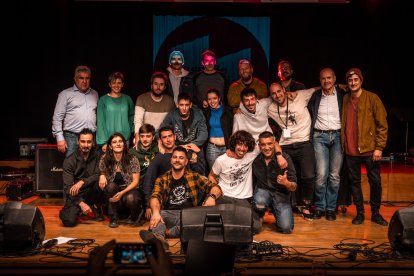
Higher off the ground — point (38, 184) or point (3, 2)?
point (3, 2)

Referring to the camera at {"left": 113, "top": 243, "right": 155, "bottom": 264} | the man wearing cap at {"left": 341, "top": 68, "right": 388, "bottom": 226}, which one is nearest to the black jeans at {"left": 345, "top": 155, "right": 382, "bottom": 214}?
the man wearing cap at {"left": 341, "top": 68, "right": 388, "bottom": 226}

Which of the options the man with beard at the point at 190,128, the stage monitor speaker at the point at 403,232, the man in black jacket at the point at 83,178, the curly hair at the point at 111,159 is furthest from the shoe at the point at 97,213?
the stage monitor speaker at the point at 403,232

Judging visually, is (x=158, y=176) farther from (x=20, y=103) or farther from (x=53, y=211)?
(x=20, y=103)

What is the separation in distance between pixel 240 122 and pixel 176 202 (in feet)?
4.23

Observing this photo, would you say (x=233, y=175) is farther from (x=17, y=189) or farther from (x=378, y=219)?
(x=17, y=189)

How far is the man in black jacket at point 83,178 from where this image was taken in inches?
238

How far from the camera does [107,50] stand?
8688mm

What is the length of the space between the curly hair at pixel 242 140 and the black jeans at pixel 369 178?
43.6 inches

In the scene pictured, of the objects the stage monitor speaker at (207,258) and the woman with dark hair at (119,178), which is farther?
the woman with dark hair at (119,178)

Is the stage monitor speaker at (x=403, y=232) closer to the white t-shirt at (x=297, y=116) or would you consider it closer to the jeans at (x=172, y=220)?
the white t-shirt at (x=297, y=116)

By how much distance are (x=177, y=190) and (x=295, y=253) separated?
4.60 ft

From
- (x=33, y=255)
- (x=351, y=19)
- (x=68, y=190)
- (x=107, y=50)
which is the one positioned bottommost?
(x=33, y=255)

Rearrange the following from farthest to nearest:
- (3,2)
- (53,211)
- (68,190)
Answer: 1. (3,2)
2. (53,211)
3. (68,190)

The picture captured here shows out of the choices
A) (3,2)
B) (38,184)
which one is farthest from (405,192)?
(3,2)
